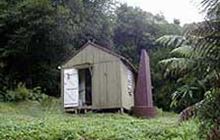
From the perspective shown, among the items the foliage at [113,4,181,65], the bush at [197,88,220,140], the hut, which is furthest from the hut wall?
the bush at [197,88,220,140]

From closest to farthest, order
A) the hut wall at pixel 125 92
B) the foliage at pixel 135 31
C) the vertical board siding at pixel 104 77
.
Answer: the vertical board siding at pixel 104 77 < the hut wall at pixel 125 92 < the foliage at pixel 135 31

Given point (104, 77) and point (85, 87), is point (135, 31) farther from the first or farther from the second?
point (104, 77)

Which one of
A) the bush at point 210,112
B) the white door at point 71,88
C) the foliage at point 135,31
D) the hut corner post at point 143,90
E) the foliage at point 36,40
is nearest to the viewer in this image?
the bush at point 210,112

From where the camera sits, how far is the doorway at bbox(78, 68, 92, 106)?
17797 mm

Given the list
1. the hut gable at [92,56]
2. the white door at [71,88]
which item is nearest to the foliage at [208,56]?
the hut gable at [92,56]

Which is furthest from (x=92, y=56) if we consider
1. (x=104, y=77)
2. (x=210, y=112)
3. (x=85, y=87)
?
(x=210, y=112)

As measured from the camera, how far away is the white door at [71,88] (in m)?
17.5

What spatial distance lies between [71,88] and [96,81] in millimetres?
1044

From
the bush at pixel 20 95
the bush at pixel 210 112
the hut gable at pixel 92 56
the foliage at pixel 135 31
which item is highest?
the foliage at pixel 135 31

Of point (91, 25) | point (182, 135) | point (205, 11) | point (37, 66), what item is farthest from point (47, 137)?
point (91, 25)

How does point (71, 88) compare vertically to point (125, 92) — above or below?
above

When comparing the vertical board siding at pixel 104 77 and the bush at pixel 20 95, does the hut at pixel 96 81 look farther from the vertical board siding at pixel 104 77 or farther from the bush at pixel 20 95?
the bush at pixel 20 95

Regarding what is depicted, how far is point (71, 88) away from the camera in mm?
17781

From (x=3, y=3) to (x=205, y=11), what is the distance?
746 inches
